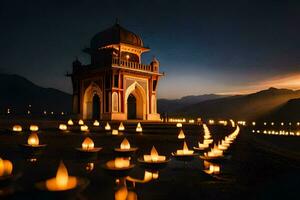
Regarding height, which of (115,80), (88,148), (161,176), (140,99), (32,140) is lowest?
(161,176)

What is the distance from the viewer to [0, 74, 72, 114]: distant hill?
242 ft

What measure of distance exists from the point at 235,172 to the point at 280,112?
5901cm

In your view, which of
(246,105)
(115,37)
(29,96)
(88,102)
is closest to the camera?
(115,37)

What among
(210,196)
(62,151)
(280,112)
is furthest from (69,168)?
(280,112)

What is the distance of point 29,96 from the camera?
81125 millimetres

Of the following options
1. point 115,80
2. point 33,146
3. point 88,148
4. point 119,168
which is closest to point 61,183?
point 119,168

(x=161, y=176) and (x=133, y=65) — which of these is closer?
(x=161, y=176)

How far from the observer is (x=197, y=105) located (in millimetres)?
104688

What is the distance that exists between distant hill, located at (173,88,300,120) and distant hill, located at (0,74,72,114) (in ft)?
127

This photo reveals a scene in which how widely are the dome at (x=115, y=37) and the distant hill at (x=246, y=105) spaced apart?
178 feet

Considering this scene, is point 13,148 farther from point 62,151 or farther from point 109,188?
point 109,188

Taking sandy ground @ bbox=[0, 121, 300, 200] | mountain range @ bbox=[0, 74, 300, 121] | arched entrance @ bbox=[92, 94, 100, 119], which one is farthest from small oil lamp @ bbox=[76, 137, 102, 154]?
mountain range @ bbox=[0, 74, 300, 121]

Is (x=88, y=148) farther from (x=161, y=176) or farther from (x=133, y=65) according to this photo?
(x=133, y=65)

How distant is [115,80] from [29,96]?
62801mm
